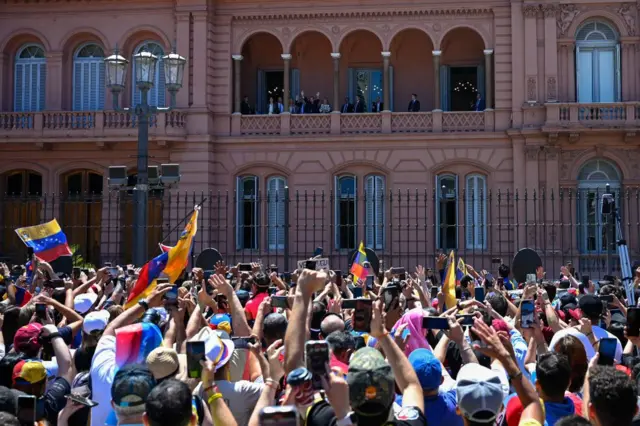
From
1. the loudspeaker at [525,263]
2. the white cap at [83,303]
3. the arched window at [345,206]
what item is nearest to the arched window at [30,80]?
the arched window at [345,206]

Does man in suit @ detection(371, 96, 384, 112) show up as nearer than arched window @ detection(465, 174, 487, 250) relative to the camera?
No

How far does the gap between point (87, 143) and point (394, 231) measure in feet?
34.8

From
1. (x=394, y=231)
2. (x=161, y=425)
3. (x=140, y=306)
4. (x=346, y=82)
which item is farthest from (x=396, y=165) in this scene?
(x=161, y=425)

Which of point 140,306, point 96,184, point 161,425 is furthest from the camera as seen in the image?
point 96,184

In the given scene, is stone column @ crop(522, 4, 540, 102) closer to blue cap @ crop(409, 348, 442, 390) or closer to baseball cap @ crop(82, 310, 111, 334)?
baseball cap @ crop(82, 310, 111, 334)

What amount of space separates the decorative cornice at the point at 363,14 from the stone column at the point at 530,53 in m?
1.36

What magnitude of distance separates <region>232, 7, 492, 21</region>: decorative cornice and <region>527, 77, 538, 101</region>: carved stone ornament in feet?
8.86

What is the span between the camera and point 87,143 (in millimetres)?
29750

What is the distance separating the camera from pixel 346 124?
2947 centimetres

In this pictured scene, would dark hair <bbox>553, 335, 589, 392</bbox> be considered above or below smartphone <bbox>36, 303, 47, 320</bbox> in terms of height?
below

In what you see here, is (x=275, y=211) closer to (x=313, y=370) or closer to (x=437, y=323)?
(x=437, y=323)

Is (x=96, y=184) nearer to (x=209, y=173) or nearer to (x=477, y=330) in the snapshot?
(x=209, y=173)

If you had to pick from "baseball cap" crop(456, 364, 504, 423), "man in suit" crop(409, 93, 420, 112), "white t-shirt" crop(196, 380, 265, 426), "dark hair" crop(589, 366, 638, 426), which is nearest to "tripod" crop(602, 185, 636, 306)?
"white t-shirt" crop(196, 380, 265, 426)

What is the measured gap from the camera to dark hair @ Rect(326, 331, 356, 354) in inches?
241
